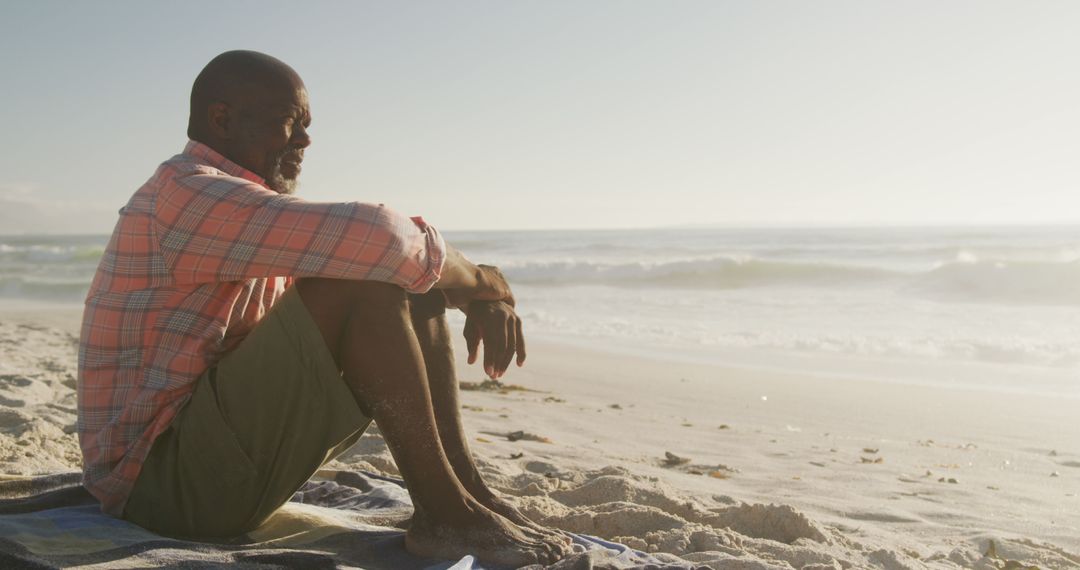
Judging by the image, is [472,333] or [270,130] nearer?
[270,130]

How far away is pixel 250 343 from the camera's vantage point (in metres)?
1.92

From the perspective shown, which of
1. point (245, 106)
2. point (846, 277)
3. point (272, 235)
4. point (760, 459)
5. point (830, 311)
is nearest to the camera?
point (272, 235)

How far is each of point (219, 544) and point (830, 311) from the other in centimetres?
1218

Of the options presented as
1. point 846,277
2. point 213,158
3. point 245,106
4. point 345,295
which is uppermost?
point 245,106

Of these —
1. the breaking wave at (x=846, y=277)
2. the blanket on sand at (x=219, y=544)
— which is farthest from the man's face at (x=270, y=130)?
the breaking wave at (x=846, y=277)

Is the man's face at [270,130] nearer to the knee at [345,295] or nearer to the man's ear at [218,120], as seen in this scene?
the man's ear at [218,120]

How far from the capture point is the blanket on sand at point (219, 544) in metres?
1.94

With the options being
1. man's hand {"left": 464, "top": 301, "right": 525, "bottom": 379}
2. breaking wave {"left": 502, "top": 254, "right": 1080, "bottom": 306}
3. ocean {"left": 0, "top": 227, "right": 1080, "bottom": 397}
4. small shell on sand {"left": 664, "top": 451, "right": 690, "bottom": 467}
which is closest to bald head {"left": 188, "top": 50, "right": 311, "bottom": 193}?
man's hand {"left": 464, "top": 301, "right": 525, "bottom": 379}

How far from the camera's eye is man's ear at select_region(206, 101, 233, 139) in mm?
2131

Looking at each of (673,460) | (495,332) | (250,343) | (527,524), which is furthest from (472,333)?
(673,460)

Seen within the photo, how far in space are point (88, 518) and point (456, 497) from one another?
899mm

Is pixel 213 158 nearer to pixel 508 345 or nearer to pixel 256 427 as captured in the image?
pixel 256 427

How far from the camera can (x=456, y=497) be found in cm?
203

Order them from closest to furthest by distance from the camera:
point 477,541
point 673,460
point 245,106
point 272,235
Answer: point 272,235 < point 477,541 < point 245,106 < point 673,460
